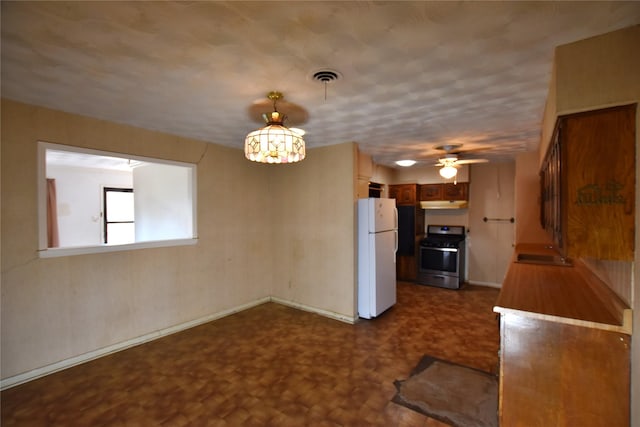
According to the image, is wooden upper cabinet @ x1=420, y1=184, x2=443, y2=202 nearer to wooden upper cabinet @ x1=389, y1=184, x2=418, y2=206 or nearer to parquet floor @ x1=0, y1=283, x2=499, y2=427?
wooden upper cabinet @ x1=389, y1=184, x2=418, y2=206

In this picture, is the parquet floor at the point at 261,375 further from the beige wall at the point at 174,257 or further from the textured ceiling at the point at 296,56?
the textured ceiling at the point at 296,56

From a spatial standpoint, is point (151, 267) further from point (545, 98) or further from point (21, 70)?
point (545, 98)

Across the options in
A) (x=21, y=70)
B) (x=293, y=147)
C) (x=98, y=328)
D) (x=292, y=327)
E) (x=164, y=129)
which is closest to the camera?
(x=21, y=70)

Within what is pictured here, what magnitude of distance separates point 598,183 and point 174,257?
4.02 m

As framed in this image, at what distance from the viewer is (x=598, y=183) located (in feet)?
4.70

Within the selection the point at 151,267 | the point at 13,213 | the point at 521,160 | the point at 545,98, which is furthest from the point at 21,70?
the point at 521,160

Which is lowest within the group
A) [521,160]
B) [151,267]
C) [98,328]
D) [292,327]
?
[292,327]

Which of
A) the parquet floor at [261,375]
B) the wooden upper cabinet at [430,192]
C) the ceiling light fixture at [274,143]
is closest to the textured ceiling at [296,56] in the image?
the ceiling light fixture at [274,143]

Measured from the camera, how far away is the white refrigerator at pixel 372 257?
4.05 metres

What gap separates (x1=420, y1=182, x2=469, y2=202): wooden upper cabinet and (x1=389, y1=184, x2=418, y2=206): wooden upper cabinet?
0.66 feet

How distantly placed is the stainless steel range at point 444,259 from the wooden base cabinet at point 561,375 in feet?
13.7

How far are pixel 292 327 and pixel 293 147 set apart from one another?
8.62ft

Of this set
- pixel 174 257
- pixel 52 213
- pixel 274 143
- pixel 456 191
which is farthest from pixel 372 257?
pixel 52 213

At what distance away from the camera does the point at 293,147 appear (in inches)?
84.4
